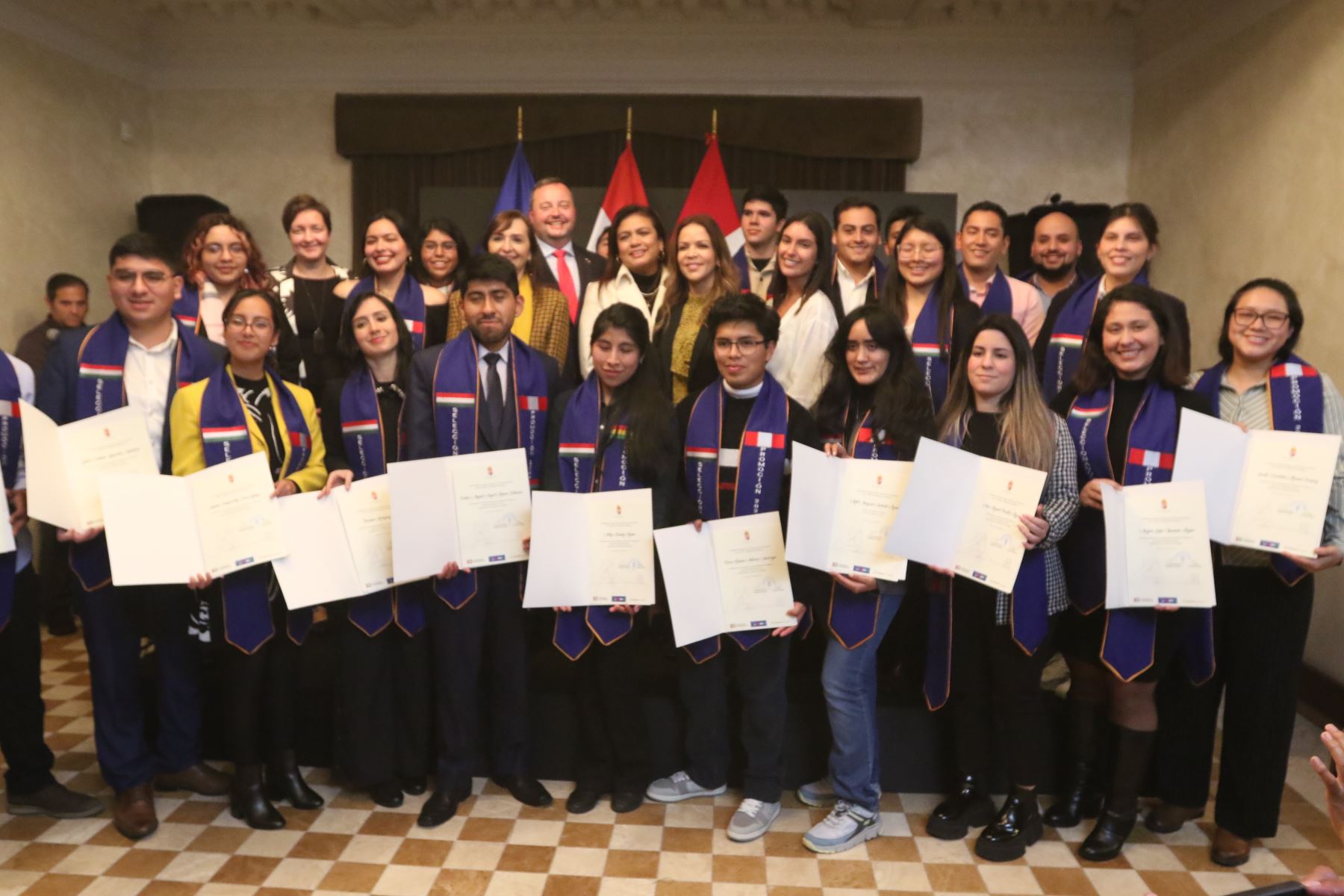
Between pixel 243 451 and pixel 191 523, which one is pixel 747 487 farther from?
pixel 191 523

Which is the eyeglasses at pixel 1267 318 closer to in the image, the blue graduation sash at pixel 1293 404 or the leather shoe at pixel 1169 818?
the blue graduation sash at pixel 1293 404

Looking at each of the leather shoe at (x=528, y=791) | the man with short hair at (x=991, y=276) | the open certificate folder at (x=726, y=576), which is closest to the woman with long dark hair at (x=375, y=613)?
the leather shoe at (x=528, y=791)

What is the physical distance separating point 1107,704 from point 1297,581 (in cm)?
66

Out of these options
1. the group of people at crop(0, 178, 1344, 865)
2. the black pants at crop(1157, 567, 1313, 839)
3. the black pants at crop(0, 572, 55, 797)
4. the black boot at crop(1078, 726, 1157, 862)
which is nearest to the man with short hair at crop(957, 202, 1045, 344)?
the group of people at crop(0, 178, 1344, 865)

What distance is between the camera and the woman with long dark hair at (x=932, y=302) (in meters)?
3.26

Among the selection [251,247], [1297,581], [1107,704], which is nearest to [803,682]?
[1107,704]

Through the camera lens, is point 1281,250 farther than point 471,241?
No

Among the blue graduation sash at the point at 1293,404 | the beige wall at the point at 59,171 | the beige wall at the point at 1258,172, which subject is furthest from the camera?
the beige wall at the point at 59,171

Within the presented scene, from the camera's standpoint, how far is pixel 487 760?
332 cm

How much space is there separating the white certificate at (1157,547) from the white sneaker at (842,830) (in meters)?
0.98

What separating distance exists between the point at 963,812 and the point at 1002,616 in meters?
0.70

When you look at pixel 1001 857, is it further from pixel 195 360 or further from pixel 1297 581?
pixel 195 360

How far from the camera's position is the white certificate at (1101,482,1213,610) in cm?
259

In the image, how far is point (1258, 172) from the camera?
5.14 meters
